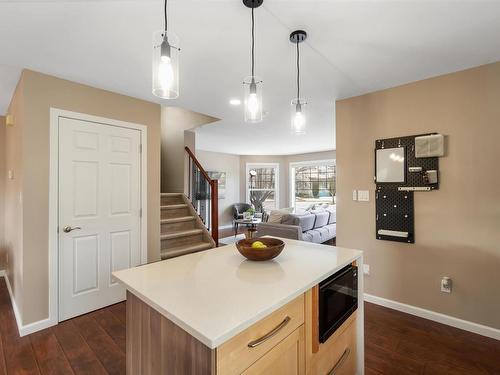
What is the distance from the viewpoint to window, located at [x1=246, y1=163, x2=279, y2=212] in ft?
28.7

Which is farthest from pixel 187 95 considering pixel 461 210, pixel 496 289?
pixel 496 289

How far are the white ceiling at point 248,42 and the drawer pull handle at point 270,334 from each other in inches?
67.5

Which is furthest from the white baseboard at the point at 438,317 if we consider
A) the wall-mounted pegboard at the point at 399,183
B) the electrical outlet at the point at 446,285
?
the wall-mounted pegboard at the point at 399,183

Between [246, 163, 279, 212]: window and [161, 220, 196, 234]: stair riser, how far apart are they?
15.8 ft

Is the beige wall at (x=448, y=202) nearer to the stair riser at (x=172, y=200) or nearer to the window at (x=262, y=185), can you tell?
the stair riser at (x=172, y=200)

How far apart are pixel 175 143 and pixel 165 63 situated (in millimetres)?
3845

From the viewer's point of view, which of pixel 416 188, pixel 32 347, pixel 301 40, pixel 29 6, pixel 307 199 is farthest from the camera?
pixel 307 199

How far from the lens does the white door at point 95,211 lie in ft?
8.27

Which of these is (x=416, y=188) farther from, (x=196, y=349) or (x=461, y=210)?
(x=196, y=349)

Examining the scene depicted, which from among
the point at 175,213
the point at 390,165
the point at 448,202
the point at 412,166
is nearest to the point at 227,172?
the point at 175,213

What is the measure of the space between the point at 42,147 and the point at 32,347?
Result: 1.74 meters

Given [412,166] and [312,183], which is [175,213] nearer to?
[412,166]

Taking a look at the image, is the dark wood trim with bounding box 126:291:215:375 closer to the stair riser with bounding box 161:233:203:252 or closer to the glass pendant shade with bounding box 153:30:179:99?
the glass pendant shade with bounding box 153:30:179:99

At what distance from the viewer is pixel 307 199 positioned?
8367 mm
